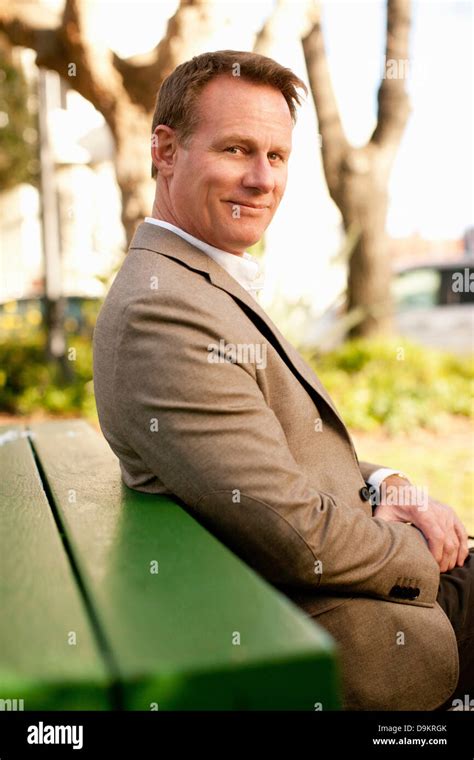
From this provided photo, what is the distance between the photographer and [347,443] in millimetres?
1991

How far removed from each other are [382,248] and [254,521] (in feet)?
28.8

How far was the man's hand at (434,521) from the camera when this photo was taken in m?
2.00

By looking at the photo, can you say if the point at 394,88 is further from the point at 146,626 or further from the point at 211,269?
the point at 146,626

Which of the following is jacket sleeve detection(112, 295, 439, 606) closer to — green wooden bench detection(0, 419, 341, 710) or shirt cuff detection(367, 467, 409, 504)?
green wooden bench detection(0, 419, 341, 710)

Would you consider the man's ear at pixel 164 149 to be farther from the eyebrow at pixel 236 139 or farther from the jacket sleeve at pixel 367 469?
the jacket sleeve at pixel 367 469

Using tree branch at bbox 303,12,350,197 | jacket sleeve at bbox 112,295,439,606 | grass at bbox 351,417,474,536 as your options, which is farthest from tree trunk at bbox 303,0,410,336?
jacket sleeve at bbox 112,295,439,606

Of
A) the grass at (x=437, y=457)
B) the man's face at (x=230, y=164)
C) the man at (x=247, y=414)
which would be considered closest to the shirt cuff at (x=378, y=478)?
the man at (x=247, y=414)

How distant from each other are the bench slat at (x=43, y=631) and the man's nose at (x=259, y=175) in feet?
2.82

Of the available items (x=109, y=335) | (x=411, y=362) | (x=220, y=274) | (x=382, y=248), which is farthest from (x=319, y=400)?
(x=382, y=248)

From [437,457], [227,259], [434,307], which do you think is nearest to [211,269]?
[227,259]

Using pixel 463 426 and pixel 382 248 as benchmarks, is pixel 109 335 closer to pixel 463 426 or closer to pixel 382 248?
pixel 463 426

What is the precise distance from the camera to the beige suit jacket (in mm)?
1588

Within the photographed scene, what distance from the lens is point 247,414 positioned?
63.7 inches

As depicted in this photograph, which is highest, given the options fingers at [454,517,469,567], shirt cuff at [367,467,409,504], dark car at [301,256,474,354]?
dark car at [301,256,474,354]
